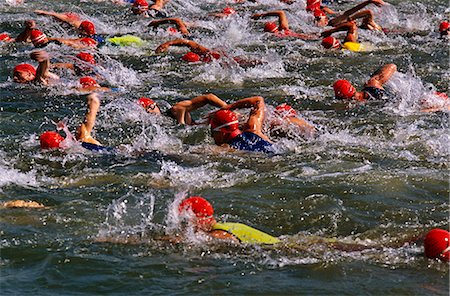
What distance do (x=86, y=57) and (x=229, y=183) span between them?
6185 mm

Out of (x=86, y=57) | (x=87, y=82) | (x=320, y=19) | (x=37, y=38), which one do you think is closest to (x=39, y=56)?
(x=87, y=82)

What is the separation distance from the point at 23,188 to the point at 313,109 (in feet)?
15.5

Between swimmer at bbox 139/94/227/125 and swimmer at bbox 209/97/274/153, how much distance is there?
416 mm

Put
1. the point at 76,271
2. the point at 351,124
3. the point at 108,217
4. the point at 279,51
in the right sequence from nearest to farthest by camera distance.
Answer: the point at 76,271, the point at 108,217, the point at 351,124, the point at 279,51

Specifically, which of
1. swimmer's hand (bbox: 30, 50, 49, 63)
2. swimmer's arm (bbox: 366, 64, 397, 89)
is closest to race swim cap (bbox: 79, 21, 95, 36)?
swimmer's hand (bbox: 30, 50, 49, 63)

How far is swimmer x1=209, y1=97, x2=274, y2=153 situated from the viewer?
916 centimetres

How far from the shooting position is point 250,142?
9141 millimetres

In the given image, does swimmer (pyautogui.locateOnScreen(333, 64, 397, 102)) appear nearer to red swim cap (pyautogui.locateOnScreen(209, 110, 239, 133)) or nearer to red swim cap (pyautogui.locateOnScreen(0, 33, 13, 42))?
red swim cap (pyautogui.locateOnScreen(209, 110, 239, 133))

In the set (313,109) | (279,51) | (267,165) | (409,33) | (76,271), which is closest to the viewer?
(76,271)

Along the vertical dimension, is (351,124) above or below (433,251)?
below

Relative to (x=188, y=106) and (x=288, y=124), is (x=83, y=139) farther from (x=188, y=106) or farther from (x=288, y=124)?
(x=288, y=124)

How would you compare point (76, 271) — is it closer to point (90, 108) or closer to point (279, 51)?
point (90, 108)

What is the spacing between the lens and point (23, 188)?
27.1ft

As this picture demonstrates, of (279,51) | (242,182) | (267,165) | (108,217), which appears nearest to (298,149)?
(267,165)
